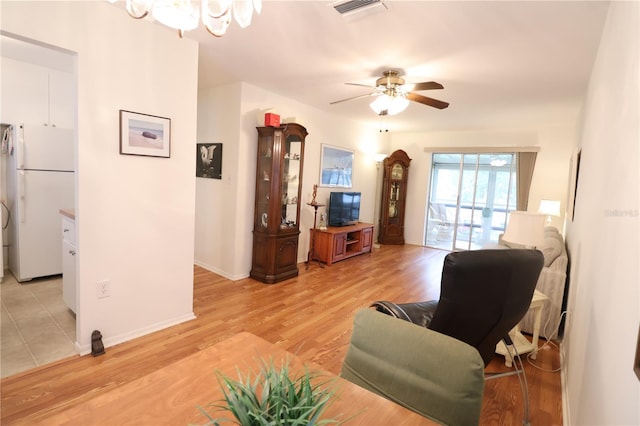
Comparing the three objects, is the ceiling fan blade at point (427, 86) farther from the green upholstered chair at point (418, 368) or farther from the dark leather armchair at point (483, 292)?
the green upholstered chair at point (418, 368)

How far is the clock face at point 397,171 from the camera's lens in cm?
670

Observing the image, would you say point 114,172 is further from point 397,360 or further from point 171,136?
point 397,360

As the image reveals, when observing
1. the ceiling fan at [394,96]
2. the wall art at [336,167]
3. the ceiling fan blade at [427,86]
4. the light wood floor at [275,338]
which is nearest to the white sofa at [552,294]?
the light wood floor at [275,338]

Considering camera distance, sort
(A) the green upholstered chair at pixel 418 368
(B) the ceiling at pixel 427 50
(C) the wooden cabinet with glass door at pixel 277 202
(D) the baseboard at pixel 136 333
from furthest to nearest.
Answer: (C) the wooden cabinet with glass door at pixel 277 202 → (D) the baseboard at pixel 136 333 → (B) the ceiling at pixel 427 50 → (A) the green upholstered chair at pixel 418 368

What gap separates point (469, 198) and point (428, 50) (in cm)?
438

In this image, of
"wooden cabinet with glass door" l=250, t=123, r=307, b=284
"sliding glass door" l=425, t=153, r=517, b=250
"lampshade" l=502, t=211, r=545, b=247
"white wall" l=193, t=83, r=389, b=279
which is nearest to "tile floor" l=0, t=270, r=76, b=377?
"white wall" l=193, t=83, r=389, b=279

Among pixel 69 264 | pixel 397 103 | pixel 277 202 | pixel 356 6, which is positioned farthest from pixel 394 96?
pixel 69 264

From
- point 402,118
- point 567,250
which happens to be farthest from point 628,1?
point 402,118

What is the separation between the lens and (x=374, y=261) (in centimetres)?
533

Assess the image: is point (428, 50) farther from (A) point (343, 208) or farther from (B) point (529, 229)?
(A) point (343, 208)

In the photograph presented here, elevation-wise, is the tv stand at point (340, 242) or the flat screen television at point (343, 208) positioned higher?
the flat screen television at point (343, 208)

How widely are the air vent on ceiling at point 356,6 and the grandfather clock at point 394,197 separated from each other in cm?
472

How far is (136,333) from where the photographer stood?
255 cm

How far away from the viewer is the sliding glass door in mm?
5965
